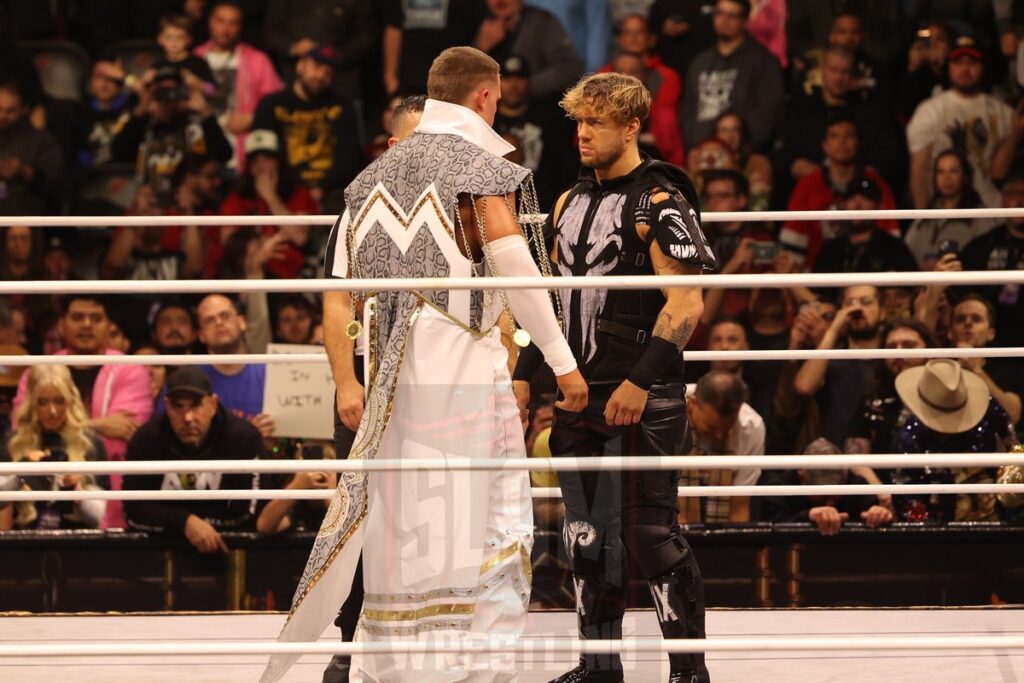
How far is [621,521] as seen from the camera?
11.5ft

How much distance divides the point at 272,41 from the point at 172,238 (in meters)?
1.19

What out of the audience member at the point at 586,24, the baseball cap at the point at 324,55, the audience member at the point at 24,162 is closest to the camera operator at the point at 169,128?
the audience member at the point at 24,162

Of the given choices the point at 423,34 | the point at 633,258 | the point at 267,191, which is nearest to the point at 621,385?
the point at 633,258

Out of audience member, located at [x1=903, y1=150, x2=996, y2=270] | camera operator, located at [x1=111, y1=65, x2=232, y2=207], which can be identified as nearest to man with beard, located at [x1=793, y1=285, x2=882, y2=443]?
audience member, located at [x1=903, y1=150, x2=996, y2=270]

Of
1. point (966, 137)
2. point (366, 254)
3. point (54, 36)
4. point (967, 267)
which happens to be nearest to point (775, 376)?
point (967, 267)

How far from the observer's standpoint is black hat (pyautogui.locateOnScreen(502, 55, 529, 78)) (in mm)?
6812

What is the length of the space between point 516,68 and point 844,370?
6.93ft

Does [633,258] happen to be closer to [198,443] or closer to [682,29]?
[198,443]

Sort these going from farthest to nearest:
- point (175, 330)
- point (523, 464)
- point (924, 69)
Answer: point (924, 69)
point (175, 330)
point (523, 464)

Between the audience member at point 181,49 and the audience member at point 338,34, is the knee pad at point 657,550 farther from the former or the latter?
the audience member at point 181,49

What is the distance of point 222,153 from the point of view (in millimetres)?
6984

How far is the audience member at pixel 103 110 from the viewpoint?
7.36 meters

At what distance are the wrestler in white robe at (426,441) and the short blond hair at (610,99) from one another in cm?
27

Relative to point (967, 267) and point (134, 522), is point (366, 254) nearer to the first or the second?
point (134, 522)
